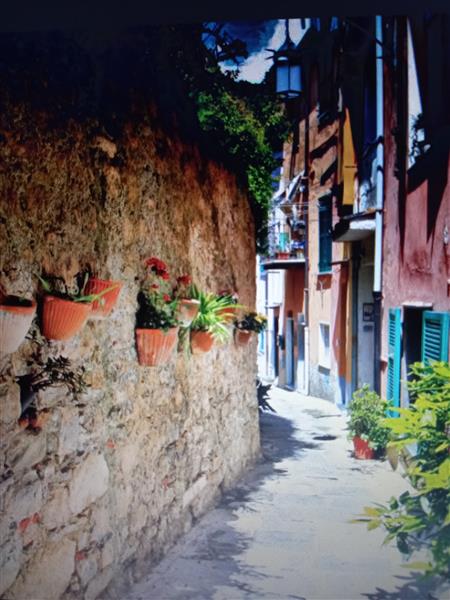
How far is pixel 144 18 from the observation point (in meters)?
2.16

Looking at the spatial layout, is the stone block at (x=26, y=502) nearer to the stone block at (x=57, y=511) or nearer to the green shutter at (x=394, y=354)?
the stone block at (x=57, y=511)

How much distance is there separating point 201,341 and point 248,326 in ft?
0.68

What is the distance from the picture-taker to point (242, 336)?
2.74 meters

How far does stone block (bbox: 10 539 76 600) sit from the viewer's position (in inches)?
68.2

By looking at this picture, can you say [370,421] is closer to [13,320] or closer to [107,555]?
[107,555]

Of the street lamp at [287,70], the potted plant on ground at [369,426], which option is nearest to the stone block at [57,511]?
the potted plant on ground at [369,426]

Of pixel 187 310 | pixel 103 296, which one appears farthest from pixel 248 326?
pixel 103 296

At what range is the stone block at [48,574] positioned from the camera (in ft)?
5.69

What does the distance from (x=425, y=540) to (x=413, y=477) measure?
19 centimetres

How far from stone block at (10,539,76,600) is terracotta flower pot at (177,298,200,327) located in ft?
3.00

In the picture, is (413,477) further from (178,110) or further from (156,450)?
(178,110)

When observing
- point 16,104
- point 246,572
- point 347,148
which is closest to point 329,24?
point 347,148

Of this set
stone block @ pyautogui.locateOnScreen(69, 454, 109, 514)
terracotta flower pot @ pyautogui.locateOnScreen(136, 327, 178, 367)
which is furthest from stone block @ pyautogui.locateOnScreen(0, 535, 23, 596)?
terracotta flower pot @ pyautogui.locateOnScreen(136, 327, 178, 367)

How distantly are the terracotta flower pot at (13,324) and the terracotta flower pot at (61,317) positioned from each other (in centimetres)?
13
